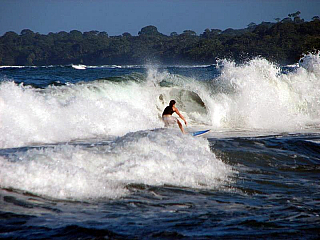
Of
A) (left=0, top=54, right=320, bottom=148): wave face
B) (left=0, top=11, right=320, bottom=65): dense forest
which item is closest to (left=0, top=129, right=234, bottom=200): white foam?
(left=0, top=54, right=320, bottom=148): wave face

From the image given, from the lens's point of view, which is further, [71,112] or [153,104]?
[153,104]

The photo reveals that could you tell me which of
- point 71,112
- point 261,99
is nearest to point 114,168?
point 71,112

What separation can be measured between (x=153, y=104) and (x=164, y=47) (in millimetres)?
119731

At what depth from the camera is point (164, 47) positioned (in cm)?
13738

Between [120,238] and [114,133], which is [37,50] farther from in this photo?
[120,238]

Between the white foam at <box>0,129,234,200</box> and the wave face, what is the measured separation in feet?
15.4

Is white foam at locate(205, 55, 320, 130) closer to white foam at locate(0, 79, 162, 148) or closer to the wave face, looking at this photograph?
the wave face

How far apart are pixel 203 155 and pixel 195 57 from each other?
359ft

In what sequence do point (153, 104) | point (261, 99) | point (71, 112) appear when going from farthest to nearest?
1. point (261, 99)
2. point (153, 104)
3. point (71, 112)

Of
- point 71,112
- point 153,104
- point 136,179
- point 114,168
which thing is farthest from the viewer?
point 153,104

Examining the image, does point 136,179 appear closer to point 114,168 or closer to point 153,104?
point 114,168

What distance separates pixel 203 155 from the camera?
356 inches

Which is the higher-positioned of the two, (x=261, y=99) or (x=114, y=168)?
(x=261, y=99)

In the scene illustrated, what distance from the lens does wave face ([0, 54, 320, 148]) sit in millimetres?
14242
